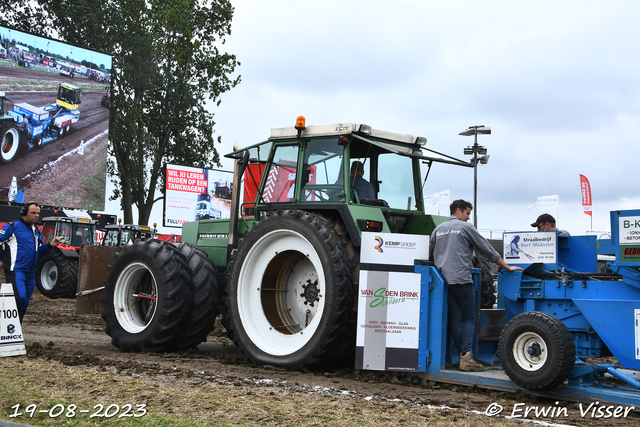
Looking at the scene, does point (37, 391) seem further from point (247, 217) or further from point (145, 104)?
point (145, 104)

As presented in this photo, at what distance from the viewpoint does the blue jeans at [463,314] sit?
6168 millimetres

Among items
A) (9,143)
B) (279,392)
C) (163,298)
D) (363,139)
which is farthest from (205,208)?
(279,392)

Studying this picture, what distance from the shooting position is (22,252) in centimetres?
802

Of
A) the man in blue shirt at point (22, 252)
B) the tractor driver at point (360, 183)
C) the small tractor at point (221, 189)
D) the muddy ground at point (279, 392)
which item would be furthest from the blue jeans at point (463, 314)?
the small tractor at point (221, 189)

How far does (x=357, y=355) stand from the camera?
6223 mm

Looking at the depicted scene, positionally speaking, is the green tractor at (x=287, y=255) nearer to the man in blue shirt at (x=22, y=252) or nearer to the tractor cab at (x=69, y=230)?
the man in blue shirt at (x=22, y=252)

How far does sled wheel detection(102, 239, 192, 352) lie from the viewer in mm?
7660

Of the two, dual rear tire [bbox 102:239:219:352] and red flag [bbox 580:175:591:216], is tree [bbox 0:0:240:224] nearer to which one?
red flag [bbox 580:175:591:216]

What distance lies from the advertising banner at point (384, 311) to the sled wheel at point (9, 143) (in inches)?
889

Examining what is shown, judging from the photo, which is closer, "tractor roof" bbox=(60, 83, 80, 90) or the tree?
"tractor roof" bbox=(60, 83, 80, 90)

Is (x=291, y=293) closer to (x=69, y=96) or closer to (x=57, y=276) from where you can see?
(x=57, y=276)

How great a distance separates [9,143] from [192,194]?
7.88 m

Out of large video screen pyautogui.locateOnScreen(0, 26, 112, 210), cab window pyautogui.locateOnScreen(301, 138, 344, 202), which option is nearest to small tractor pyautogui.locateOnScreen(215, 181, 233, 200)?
large video screen pyautogui.locateOnScreen(0, 26, 112, 210)

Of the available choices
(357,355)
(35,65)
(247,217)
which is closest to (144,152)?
(35,65)
